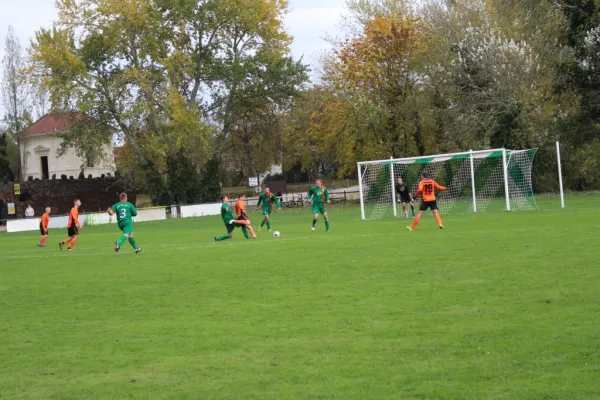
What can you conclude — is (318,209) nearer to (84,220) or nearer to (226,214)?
(226,214)

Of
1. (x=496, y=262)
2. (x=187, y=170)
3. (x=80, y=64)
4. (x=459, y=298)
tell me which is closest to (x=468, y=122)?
(x=187, y=170)

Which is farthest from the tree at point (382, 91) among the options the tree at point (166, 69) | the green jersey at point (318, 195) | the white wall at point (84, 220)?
the green jersey at point (318, 195)

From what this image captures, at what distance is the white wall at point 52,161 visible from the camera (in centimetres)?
7350

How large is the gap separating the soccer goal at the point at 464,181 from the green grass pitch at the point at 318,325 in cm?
1591

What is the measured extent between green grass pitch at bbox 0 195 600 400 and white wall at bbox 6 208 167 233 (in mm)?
26124

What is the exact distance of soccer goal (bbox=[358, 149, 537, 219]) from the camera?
115 ft

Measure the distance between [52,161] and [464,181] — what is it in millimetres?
47415

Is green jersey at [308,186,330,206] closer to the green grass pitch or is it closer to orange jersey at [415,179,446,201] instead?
orange jersey at [415,179,446,201]

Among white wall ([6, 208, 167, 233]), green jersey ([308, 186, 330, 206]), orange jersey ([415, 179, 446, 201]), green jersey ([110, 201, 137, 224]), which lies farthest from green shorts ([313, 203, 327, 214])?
white wall ([6, 208, 167, 233])

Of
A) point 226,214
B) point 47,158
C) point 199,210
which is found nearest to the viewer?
point 226,214

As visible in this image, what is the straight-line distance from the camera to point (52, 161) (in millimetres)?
75250

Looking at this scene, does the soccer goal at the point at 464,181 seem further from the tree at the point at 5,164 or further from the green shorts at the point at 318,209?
the tree at the point at 5,164

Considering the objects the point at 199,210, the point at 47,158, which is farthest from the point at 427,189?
the point at 47,158

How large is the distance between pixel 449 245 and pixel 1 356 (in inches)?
476
